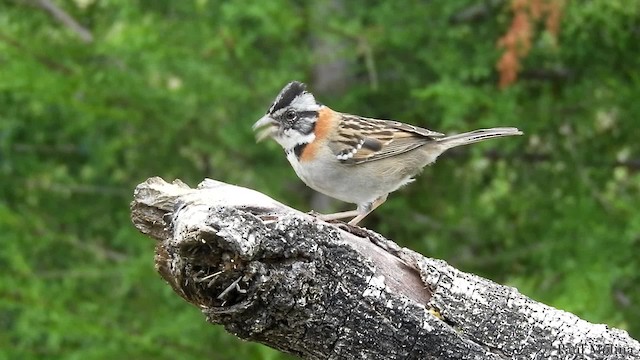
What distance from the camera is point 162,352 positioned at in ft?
23.3

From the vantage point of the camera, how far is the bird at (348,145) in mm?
5031

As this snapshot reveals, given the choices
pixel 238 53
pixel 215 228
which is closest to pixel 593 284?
pixel 238 53

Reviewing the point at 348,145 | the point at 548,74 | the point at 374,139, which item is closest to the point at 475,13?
the point at 548,74

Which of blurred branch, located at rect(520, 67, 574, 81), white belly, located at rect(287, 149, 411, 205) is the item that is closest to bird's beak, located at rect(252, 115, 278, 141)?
white belly, located at rect(287, 149, 411, 205)

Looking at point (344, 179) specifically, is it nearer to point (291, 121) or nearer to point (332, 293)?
point (291, 121)

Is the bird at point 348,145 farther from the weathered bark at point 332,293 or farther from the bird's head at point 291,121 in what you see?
the weathered bark at point 332,293

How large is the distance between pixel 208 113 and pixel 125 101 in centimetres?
67

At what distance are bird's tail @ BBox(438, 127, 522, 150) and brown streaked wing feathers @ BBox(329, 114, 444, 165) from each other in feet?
0.23

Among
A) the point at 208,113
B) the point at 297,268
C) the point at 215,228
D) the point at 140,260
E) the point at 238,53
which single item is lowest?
the point at 140,260

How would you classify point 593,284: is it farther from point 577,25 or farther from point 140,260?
point 140,260

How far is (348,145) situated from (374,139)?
0.60 feet

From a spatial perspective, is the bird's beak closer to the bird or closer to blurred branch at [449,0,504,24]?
the bird

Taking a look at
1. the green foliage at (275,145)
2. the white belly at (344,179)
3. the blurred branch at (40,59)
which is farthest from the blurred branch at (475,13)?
the blurred branch at (40,59)

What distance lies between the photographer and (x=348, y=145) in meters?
5.17
